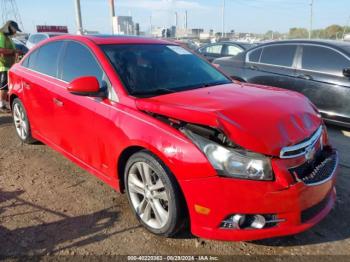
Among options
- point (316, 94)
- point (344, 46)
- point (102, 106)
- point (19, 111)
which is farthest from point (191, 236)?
point (344, 46)

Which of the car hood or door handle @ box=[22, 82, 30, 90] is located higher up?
the car hood

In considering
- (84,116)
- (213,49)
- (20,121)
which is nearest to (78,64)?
(84,116)

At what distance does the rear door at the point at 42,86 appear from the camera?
13.5 ft

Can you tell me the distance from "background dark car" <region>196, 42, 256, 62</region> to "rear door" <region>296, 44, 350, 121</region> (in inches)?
229

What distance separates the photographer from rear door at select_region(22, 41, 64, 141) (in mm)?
4129

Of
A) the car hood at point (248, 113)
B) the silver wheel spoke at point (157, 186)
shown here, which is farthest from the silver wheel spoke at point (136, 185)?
the car hood at point (248, 113)

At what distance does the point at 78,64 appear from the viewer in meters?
3.79

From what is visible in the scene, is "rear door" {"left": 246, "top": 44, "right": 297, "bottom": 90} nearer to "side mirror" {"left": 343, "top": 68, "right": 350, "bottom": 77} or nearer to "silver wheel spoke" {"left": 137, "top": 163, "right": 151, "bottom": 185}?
"side mirror" {"left": 343, "top": 68, "right": 350, "bottom": 77}

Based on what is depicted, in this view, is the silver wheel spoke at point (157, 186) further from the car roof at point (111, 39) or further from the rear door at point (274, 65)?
the rear door at point (274, 65)

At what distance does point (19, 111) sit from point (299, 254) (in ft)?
14.0

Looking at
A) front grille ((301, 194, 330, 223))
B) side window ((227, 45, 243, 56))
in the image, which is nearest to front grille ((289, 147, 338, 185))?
front grille ((301, 194, 330, 223))

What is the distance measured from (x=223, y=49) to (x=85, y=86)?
396 inches

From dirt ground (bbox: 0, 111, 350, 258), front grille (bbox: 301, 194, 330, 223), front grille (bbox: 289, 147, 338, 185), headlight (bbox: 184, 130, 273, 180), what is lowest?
dirt ground (bbox: 0, 111, 350, 258)

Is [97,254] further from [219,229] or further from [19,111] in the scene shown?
[19,111]
